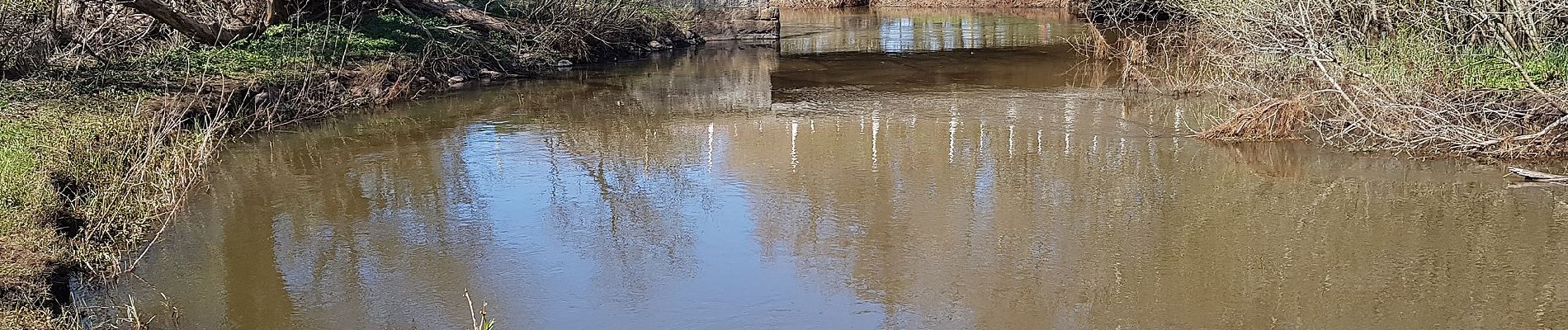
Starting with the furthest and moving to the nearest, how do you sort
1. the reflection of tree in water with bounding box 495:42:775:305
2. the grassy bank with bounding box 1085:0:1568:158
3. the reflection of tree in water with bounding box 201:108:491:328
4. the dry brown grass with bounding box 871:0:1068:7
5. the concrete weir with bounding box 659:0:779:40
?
the dry brown grass with bounding box 871:0:1068:7 → the concrete weir with bounding box 659:0:779:40 → the grassy bank with bounding box 1085:0:1568:158 → the reflection of tree in water with bounding box 495:42:775:305 → the reflection of tree in water with bounding box 201:108:491:328

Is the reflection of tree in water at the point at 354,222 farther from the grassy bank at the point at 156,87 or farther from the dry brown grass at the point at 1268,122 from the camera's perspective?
the dry brown grass at the point at 1268,122

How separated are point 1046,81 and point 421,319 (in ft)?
32.5

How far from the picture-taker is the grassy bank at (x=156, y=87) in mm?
6148

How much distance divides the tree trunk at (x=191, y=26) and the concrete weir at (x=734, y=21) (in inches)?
477

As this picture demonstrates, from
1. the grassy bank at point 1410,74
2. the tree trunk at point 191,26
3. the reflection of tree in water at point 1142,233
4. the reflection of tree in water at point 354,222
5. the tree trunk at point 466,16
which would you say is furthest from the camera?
the tree trunk at point 466,16

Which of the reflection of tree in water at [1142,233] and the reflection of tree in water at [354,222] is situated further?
the reflection of tree in water at [354,222]

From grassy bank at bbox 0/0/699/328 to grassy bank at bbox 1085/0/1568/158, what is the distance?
23.2 ft

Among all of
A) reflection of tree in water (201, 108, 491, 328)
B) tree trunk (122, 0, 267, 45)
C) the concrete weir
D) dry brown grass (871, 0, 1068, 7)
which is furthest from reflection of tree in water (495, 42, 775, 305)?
dry brown grass (871, 0, 1068, 7)

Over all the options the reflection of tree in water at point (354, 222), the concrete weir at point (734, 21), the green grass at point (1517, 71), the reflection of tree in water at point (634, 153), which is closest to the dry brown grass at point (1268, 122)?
the green grass at point (1517, 71)

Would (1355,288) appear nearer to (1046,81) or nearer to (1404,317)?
(1404,317)

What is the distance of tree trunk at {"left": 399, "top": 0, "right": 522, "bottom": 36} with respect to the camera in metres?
16.3

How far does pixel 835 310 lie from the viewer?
229 inches

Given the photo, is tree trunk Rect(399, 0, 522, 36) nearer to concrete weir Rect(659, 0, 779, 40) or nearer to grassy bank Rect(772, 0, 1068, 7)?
concrete weir Rect(659, 0, 779, 40)

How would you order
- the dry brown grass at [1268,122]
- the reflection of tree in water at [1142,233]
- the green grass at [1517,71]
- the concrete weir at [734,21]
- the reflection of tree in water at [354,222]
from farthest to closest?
the concrete weir at [734,21] → the dry brown grass at [1268,122] → the green grass at [1517,71] → the reflection of tree in water at [354,222] → the reflection of tree in water at [1142,233]
